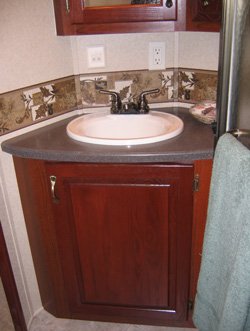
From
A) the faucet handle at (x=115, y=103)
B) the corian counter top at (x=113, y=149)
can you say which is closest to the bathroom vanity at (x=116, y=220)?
the corian counter top at (x=113, y=149)

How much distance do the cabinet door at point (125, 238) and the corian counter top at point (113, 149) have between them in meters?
0.05

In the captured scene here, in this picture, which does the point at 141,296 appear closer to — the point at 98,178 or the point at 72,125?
the point at 98,178

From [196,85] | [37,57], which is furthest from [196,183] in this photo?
[37,57]

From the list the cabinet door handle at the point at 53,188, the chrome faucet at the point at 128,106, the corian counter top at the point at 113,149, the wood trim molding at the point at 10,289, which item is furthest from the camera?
the chrome faucet at the point at 128,106

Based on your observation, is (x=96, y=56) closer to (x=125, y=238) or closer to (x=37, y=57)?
(x=37, y=57)

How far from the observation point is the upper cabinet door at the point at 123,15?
4.09 feet

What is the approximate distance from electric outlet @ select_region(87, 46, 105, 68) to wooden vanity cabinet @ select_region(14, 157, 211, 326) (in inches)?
21.6

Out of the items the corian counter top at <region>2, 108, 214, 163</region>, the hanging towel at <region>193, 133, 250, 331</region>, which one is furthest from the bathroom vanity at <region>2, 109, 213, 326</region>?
the hanging towel at <region>193, 133, 250, 331</region>

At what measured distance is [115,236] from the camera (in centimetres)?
129

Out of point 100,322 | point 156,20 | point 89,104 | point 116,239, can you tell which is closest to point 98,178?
point 116,239

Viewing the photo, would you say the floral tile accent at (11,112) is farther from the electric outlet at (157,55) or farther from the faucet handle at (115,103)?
the electric outlet at (157,55)

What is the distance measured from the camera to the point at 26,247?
145 cm

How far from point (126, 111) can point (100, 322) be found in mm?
960

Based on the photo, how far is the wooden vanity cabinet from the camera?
1186mm
